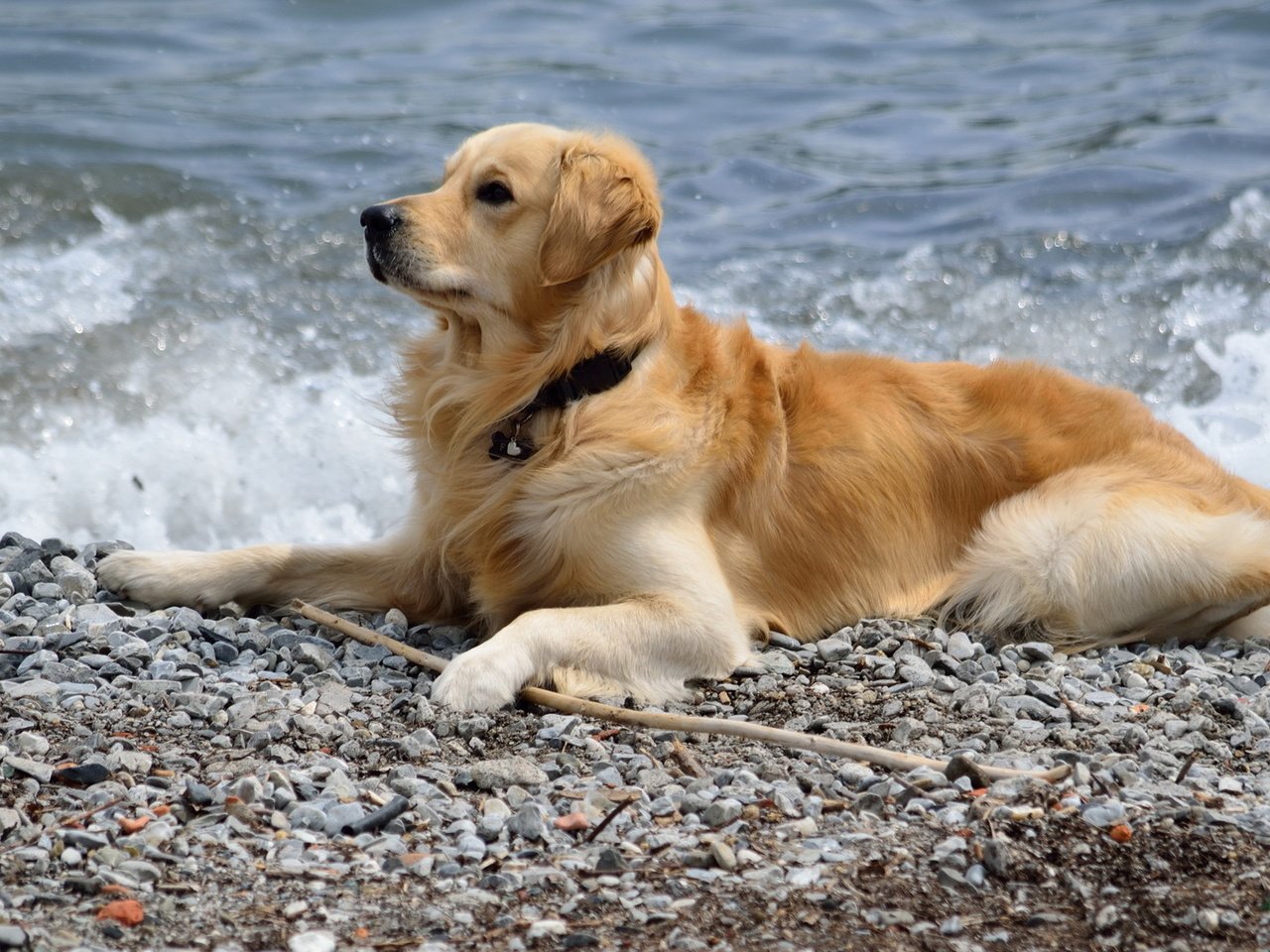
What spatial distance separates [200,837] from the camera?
2.60 meters

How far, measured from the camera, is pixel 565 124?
405 inches

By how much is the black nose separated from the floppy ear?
384 mm

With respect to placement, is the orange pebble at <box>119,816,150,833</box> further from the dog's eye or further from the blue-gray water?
the blue-gray water

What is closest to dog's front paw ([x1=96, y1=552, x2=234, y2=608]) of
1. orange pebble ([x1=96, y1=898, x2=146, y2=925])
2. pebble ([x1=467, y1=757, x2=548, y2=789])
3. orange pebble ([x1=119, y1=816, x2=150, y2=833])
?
pebble ([x1=467, y1=757, x2=548, y2=789])

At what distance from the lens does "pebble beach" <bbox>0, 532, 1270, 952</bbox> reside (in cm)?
232

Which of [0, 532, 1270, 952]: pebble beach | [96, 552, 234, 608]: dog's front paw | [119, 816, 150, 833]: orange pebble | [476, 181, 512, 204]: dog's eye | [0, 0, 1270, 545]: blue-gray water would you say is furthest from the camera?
[0, 0, 1270, 545]: blue-gray water

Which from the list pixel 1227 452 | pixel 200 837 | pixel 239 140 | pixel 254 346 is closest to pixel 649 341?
pixel 200 837

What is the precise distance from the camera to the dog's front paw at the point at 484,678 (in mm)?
3477

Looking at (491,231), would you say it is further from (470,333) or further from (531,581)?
(531,581)

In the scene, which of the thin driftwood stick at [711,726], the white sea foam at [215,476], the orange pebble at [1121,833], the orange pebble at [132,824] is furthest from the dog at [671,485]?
the white sea foam at [215,476]

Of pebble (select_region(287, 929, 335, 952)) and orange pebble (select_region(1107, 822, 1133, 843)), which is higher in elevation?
pebble (select_region(287, 929, 335, 952))

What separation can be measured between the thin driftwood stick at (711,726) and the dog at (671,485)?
14 centimetres

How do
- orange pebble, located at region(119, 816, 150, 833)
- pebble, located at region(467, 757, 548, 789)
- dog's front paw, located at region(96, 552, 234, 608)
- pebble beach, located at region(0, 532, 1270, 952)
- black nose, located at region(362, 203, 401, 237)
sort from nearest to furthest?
pebble beach, located at region(0, 532, 1270, 952), orange pebble, located at region(119, 816, 150, 833), pebble, located at region(467, 757, 548, 789), black nose, located at region(362, 203, 401, 237), dog's front paw, located at region(96, 552, 234, 608)

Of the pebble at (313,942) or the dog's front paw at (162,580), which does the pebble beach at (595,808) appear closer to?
the pebble at (313,942)
